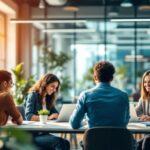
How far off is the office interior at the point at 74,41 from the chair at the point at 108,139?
6.23m

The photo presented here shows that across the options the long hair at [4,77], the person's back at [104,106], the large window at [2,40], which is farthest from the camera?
the large window at [2,40]

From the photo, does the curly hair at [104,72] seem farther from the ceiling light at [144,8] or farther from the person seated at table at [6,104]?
the ceiling light at [144,8]

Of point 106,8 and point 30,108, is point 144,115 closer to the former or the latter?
point 30,108

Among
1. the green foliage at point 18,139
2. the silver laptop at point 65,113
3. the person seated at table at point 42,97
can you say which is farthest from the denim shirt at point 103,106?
the green foliage at point 18,139

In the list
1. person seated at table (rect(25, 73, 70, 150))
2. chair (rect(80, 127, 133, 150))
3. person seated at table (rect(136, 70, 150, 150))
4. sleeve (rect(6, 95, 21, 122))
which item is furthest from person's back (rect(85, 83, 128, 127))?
person seated at table (rect(136, 70, 150, 150))

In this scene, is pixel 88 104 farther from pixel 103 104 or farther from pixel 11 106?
pixel 11 106

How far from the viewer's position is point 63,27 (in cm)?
1259

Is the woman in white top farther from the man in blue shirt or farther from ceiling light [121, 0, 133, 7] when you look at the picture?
ceiling light [121, 0, 133, 7]

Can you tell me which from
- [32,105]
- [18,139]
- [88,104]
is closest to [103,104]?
[88,104]

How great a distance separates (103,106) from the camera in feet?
10.2

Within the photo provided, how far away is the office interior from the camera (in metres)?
9.98

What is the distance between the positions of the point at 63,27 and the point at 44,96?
837 centimetres

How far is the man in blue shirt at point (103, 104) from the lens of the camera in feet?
10.2

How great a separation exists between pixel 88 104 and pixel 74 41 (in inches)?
374
